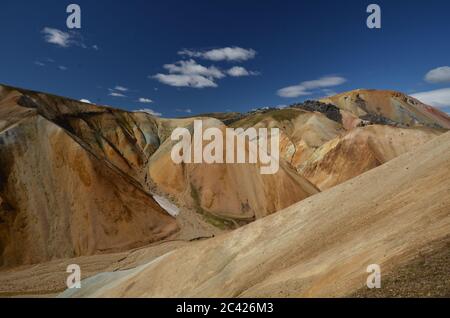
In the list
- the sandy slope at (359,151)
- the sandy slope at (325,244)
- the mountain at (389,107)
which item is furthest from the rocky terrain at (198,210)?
the mountain at (389,107)

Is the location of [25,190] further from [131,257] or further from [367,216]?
[367,216]

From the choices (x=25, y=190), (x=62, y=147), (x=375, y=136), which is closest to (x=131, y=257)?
(x=25, y=190)

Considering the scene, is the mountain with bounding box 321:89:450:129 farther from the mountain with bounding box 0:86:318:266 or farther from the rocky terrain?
→ the mountain with bounding box 0:86:318:266

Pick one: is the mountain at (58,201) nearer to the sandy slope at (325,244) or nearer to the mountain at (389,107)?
the sandy slope at (325,244)

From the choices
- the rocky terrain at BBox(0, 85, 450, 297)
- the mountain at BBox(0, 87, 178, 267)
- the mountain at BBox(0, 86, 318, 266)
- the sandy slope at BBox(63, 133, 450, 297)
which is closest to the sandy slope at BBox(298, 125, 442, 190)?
the rocky terrain at BBox(0, 85, 450, 297)

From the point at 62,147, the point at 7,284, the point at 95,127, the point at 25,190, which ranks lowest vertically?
the point at 7,284

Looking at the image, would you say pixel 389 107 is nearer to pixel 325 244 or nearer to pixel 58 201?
pixel 58 201

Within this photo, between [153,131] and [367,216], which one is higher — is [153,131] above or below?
above
